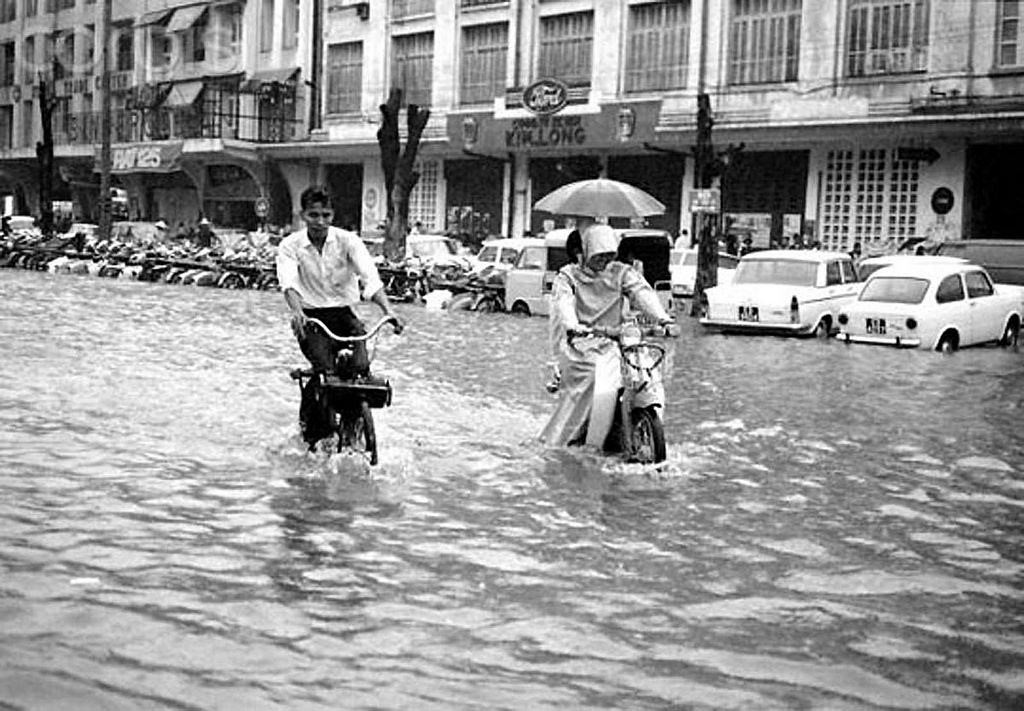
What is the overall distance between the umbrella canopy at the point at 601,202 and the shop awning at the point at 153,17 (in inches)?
1427

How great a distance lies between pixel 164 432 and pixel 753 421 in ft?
16.2

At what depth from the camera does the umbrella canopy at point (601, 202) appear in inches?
754

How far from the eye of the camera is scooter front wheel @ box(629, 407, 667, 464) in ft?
30.0

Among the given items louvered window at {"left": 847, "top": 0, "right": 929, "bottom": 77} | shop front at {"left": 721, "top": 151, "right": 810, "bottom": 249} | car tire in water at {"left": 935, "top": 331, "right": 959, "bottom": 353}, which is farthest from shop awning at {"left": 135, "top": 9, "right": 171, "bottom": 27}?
car tire in water at {"left": 935, "top": 331, "right": 959, "bottom": 353}

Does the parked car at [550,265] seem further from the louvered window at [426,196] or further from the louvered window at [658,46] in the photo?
the louvered window at [426,196]

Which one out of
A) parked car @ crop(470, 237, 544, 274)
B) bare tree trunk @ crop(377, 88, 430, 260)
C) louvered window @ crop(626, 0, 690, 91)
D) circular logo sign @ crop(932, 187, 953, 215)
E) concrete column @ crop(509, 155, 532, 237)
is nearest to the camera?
parked car @ crop(470, 237, 544, 274)

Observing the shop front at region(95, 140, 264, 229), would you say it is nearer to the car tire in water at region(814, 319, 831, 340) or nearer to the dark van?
the dark van

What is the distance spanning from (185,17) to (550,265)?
31071 millimetres

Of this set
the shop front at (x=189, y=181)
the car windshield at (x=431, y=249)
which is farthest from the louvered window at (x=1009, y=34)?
the shop front at (x=189, y=181)

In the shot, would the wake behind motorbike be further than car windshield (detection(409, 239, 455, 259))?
No

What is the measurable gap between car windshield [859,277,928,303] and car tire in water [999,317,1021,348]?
210cm

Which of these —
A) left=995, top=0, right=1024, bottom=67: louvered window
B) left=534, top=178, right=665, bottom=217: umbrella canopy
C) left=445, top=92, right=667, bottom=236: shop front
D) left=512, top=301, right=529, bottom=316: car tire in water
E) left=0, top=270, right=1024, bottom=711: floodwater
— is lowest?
left=0, top=270, right=1024, bottom=711: floodwater

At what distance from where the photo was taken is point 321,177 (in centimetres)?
4650

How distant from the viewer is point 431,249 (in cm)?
3316
